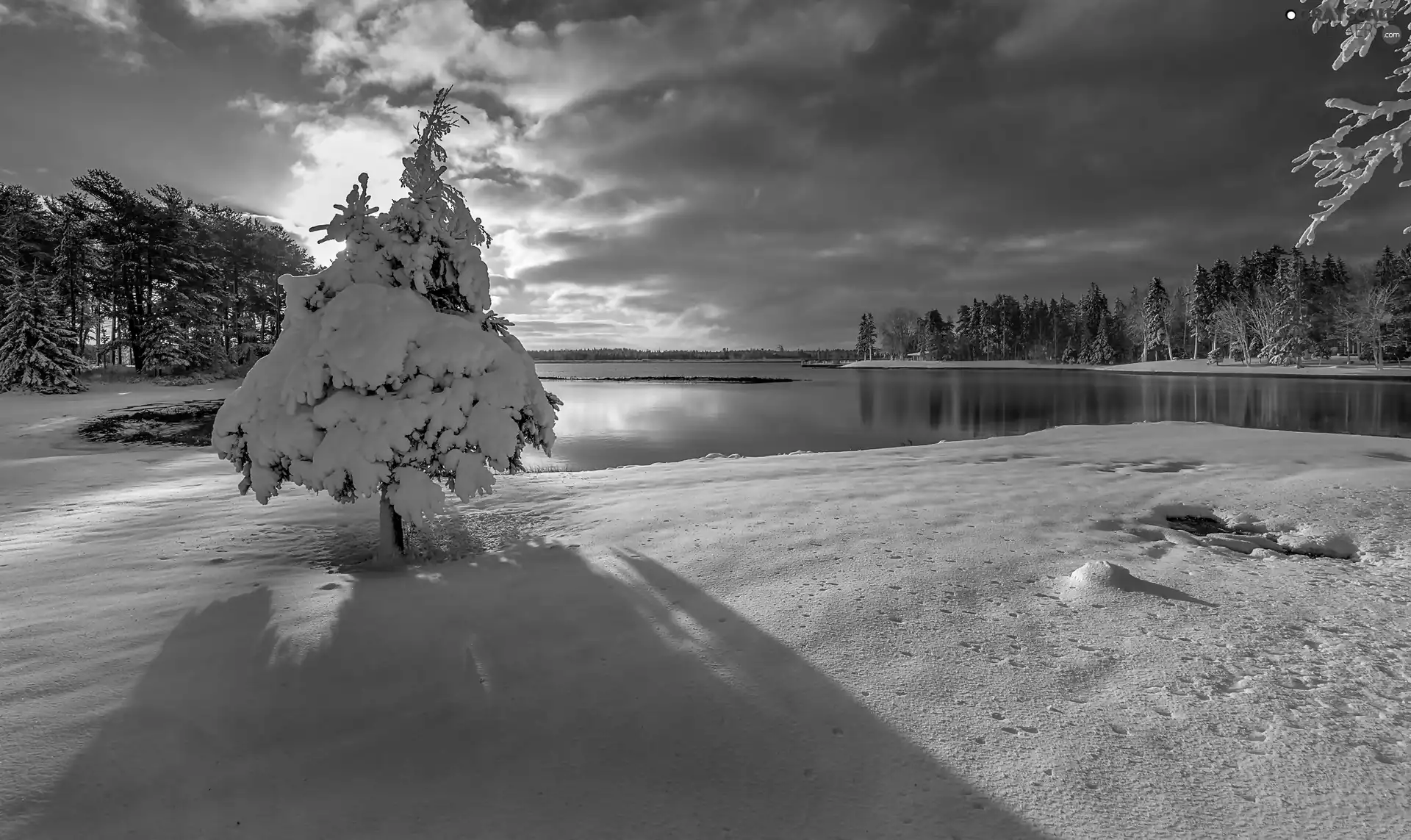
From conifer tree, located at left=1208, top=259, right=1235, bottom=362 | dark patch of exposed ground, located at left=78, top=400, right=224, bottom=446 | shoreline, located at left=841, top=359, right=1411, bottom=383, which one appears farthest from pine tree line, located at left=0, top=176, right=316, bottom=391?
conifer tree, located at left=1208, top=259, right=1235, bottom=362

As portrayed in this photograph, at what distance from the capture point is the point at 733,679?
4.04 meters

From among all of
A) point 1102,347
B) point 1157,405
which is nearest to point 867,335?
point 1102,347

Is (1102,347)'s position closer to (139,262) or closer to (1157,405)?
(1157,405)

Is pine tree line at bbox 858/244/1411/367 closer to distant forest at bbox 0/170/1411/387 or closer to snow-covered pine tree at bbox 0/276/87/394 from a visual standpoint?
distant forest at bbox 0/170/1411/387

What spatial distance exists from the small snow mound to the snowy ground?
0.04 metres

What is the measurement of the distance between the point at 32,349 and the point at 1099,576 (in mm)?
42311

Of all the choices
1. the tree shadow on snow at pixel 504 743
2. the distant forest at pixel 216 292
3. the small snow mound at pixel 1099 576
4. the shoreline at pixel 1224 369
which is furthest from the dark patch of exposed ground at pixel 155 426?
the shoreline at pixel 1224 369

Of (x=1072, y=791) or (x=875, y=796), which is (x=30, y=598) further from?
(x=1072, y=791)

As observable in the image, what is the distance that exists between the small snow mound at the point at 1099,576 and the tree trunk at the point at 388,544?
722 centimetres

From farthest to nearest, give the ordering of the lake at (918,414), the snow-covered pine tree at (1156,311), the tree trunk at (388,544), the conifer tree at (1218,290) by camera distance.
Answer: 1. the snow-covered pine tree at (1156,311)
2. the conifer tree at (1218,290)
3. the lake at (918,414)
4. the tree trunk at (388,544)

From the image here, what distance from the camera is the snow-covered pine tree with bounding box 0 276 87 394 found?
89.8ft

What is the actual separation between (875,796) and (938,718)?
0.80m

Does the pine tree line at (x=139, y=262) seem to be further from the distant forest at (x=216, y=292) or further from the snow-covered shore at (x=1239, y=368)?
the snow-covered shore at (x=1239, y=368)

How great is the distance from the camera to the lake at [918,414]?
2662cm
